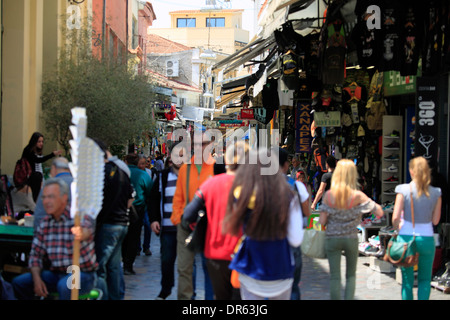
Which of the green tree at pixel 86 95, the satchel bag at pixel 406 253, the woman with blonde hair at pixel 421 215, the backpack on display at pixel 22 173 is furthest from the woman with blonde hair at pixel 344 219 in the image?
the green tree at pixel 86 95

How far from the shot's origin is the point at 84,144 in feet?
19.4

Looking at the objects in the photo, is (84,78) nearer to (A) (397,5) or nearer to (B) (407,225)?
(A) (397,5)

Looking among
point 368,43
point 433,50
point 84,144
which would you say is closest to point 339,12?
point 368,43

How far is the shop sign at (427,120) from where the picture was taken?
9.27 m

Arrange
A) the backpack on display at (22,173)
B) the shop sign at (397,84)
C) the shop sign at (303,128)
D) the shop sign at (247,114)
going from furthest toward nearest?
the shop sign at (247,114), the shop sign at (303,128), the shop sign at (397,84), the backpack on display at (22,173)

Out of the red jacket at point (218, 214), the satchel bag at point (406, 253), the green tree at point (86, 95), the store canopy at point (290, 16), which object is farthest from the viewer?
the green tree at point (86, 95)

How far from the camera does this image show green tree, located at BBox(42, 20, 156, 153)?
1276 cm

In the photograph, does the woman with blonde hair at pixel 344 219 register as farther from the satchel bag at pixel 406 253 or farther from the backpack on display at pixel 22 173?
the backpack on display at pixel 22 173

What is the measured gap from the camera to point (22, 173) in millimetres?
10117

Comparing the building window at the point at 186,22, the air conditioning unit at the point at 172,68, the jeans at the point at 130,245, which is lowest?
the jeans at the point at 130,245

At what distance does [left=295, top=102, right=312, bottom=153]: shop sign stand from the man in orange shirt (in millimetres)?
10028

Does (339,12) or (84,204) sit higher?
(339,12)

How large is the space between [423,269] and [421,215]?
0.60 meters
